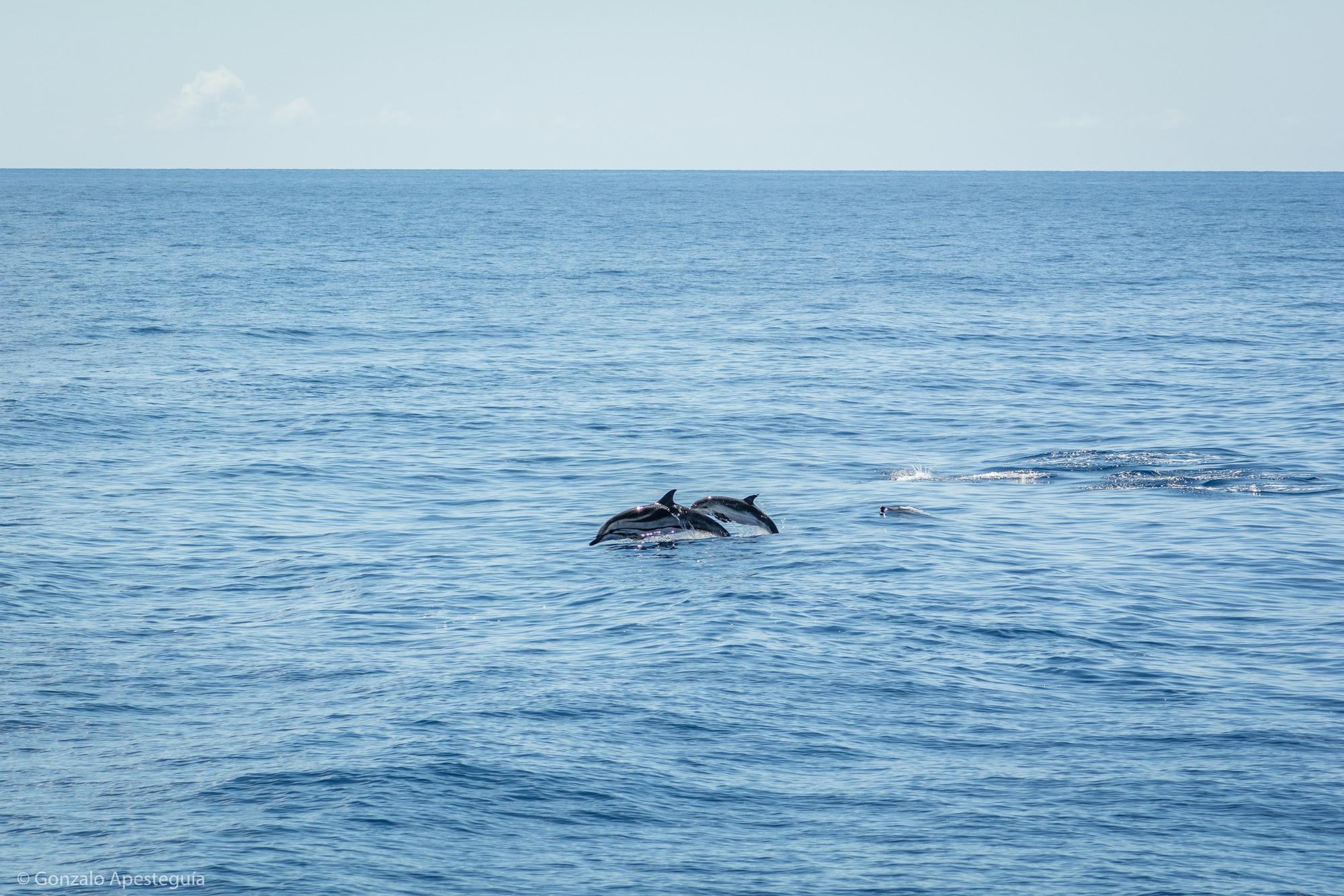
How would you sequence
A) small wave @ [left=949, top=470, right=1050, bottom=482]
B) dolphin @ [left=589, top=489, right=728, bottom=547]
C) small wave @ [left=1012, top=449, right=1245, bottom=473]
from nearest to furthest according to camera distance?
dolphin @ [left=589, top=489, right=728, bottom=547] → small wave @ [left=949, top=470, right=1050, bottom=482] → small wave @ [left=1012, top=449, right=1245, bottom=473]

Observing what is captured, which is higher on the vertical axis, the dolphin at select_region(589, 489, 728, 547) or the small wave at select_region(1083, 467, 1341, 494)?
the small wave at select_region(1083, 467, 1341, 494)

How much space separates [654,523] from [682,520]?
594 millimetres

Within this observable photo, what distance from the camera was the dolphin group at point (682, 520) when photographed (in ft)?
92.6

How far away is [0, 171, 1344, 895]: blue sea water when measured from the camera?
15.2m

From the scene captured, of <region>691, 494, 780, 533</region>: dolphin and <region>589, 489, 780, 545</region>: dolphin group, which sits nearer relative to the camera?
<region>589, 489, 780, 545</region>: dolphin group

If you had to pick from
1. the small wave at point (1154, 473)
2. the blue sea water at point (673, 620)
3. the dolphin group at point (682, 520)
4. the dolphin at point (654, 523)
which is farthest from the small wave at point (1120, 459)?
the dolphin at point (654, 523)

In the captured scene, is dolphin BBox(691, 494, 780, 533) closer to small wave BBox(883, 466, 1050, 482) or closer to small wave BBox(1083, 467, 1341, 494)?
small wave BBox(883, 466, 1050, 482)

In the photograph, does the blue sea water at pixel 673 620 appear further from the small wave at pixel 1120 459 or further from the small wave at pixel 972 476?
the small wave at pixel 972 476

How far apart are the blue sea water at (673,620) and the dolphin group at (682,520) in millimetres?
450

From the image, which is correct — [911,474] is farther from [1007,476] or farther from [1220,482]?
[1220,482]

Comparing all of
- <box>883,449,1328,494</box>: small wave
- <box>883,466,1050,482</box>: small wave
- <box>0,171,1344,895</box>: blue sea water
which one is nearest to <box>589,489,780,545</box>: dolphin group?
<box>0,171,1344,895</box>: blue sea water

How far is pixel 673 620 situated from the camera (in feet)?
76.2

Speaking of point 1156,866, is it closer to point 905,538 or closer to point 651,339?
point 905,538

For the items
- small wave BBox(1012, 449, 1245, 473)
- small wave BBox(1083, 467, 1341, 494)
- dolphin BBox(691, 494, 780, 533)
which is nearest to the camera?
dolphin BBox(691, 494, 780, 533)
